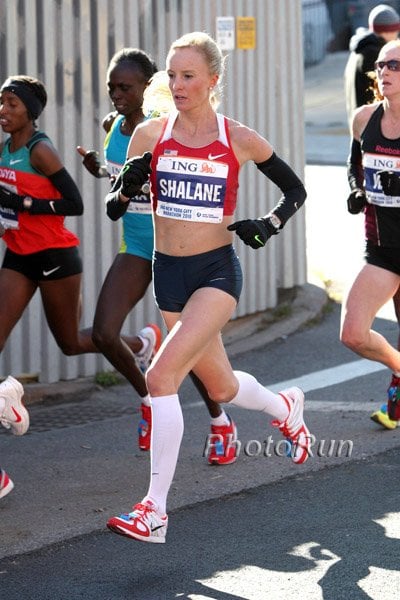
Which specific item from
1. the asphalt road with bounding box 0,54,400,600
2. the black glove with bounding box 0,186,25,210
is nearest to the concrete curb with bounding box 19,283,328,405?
the asphalt road with bounding box 0,54,400,600

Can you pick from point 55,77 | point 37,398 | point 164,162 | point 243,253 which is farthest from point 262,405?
point 243,253

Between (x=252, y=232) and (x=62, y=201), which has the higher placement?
(x=252, y=232)

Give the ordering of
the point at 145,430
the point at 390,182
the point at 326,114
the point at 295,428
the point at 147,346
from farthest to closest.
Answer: the point at 326,114 < the point at 147,346 < the point at 145,430 < the point at 390,182 < the point at 295,428

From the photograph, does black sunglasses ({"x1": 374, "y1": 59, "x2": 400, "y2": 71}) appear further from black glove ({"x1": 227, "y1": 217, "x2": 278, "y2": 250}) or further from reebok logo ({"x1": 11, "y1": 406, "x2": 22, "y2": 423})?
reebok logo ({"x1": 11, "y1": 406, "x2": 22, "y2": 423})

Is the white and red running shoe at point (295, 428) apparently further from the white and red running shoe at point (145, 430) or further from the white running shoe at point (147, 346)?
the white running shoe at point (147, 346)

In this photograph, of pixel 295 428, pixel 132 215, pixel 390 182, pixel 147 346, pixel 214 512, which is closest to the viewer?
pixel 214 512

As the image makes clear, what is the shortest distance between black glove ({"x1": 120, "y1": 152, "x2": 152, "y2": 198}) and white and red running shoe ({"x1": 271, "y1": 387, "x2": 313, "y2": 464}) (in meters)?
1.59

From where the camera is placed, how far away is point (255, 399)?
666 centimetres

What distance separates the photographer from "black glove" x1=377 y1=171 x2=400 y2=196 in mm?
7065

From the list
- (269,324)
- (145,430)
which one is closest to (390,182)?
(145,430)

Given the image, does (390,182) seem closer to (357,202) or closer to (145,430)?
(357,202)

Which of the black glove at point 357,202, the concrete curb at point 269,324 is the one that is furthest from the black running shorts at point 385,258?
the concrete curb at point 269,324

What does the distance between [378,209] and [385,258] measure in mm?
264

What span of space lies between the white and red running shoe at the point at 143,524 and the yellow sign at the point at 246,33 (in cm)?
589
